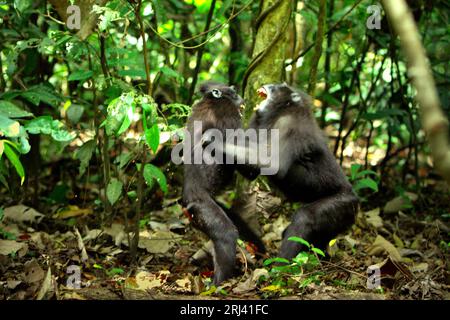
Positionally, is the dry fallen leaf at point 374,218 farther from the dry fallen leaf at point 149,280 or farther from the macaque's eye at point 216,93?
the dry fallen leaf at point 149,280

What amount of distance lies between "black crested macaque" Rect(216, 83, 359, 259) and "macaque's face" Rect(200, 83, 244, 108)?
0.23m

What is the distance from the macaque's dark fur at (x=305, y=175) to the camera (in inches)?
205

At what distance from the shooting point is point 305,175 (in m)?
5.41

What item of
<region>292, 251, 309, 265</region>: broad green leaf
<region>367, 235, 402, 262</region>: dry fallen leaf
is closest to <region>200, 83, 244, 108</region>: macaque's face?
<region>292, 251, 309, 265</region>: broad green leaf

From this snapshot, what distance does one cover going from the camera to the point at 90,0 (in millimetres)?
4875

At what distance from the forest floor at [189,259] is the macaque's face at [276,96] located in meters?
0.92

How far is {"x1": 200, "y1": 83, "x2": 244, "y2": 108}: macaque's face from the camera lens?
5629 mm

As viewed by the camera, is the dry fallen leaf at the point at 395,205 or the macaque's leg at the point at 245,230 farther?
the dry fallen leaf at the point at 395,205

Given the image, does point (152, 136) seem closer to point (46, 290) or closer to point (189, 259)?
point (46, 290)

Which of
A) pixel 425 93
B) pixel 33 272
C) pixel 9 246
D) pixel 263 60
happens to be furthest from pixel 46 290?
pixel 263 60

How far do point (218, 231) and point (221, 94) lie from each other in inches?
54.5

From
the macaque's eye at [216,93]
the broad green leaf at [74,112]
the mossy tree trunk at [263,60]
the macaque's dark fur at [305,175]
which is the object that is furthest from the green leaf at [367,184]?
the broad green leaf at [74,112]

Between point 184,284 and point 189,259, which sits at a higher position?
point 189,259

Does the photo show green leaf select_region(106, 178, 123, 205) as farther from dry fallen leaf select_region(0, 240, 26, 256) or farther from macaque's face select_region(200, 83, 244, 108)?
macaque's face select_region(200, 83, 244, 108)
